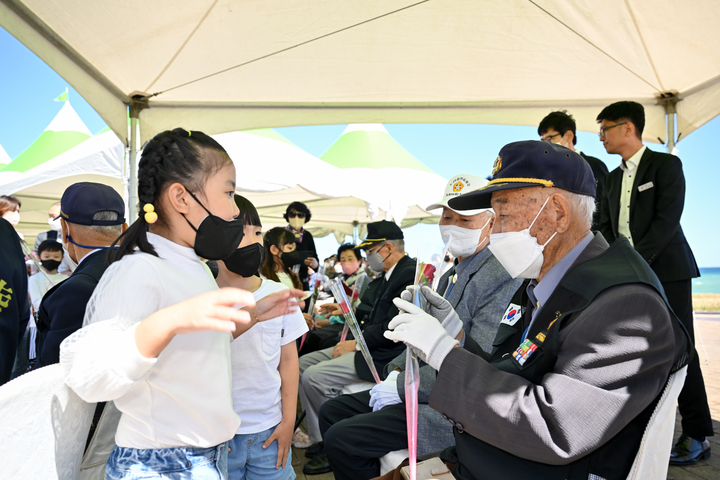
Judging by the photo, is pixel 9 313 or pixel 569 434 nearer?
pixel 569 434

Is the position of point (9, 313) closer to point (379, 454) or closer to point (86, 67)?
point (379, 454)

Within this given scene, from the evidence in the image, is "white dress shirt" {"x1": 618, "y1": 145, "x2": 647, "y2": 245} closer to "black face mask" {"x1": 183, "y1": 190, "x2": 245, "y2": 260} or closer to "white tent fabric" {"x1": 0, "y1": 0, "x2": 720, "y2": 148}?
"white tent fabric" {"x1": 0, "y1": 0, "x2": 720, "y2": 148}

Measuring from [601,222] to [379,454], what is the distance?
2.41 metres

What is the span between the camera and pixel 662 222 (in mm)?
3029

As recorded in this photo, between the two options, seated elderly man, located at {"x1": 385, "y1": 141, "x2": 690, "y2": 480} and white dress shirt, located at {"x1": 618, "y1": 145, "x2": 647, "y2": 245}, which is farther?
white dress shirt, located at {"x1": 618, "y1": 145, "x2": 647, "y2": 245}

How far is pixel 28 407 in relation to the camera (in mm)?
1032

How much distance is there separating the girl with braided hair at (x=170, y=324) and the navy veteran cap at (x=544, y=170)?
0.83 metres

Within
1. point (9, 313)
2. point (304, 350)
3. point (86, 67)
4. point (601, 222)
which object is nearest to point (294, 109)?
point (86, 67)

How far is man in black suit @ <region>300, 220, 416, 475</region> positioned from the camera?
352cm

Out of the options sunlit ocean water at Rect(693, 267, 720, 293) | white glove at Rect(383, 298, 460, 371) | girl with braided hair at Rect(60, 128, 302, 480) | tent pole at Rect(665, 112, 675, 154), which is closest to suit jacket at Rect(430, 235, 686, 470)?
white glove at Rect(383, 298, 460, 371)

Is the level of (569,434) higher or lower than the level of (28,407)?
lower

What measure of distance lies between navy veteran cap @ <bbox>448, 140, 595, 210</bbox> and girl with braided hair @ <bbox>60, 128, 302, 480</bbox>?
83 centimetres

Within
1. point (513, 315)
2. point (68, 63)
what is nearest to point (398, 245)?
point (513, 315)

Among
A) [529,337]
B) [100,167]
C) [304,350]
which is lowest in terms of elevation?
[304,350]
